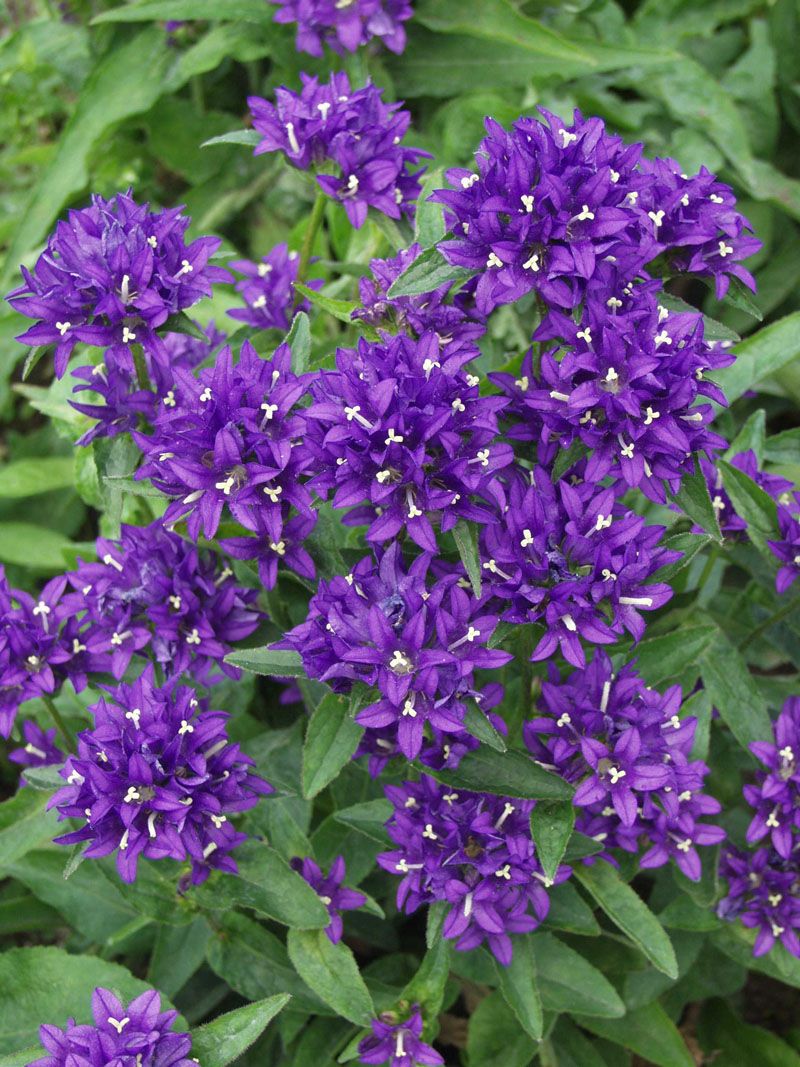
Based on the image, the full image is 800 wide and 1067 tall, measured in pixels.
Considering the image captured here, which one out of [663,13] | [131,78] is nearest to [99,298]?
[131,78]

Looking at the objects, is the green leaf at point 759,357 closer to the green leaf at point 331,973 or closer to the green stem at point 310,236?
the green stem at point 310,236

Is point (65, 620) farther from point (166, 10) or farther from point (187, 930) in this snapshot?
point (166, 10)

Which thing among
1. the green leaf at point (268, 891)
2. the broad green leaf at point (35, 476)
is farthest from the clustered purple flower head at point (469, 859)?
the broad green leaf at point (35, 476)

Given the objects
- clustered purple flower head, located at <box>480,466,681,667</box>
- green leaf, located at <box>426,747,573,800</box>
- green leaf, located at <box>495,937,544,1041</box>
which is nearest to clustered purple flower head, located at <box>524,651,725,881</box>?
green leaf, located at <box>426,747,573,800</box>

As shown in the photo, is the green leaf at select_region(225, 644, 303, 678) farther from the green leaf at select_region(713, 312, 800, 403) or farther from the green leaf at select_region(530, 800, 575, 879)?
the green leaf at select_region(713, 312, 800, 403)

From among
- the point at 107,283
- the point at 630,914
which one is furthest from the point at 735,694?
the point at 107,283
